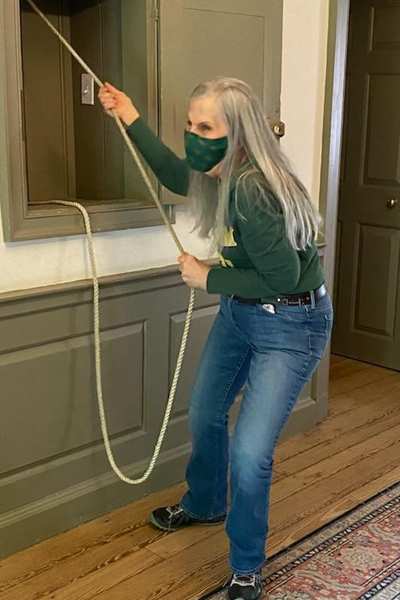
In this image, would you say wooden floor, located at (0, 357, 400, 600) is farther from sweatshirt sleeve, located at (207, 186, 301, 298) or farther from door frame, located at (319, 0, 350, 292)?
sweatshirt sleeve, located at (207, 186, 301, 298)

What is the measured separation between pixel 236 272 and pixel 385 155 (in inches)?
87.3

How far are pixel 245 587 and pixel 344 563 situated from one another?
1.24ft

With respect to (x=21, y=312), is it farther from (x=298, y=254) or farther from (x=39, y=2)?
(x=39, y=2)

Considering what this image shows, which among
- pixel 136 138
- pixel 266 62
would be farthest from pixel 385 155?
pixel 136 138

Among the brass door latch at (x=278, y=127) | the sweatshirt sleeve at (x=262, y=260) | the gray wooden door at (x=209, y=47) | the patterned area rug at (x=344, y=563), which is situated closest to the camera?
the sweatshirt sleeve at (x=262, y=260)

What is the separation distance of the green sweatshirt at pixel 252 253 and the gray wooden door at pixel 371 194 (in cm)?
199

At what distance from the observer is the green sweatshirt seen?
1782mm

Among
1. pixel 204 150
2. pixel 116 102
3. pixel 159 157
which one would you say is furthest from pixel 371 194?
pixel 204 150

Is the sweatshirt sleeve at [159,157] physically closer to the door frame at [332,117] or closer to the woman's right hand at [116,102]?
the woman's right hand at [116,102]

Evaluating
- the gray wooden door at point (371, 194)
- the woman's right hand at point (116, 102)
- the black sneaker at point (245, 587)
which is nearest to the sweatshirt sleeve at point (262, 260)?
the woman's right hand at point (116, 102)

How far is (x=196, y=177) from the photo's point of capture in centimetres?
203

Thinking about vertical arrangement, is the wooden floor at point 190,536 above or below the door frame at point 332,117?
below

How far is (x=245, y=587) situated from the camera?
6.69 ft

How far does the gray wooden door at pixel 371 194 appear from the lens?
377cm
